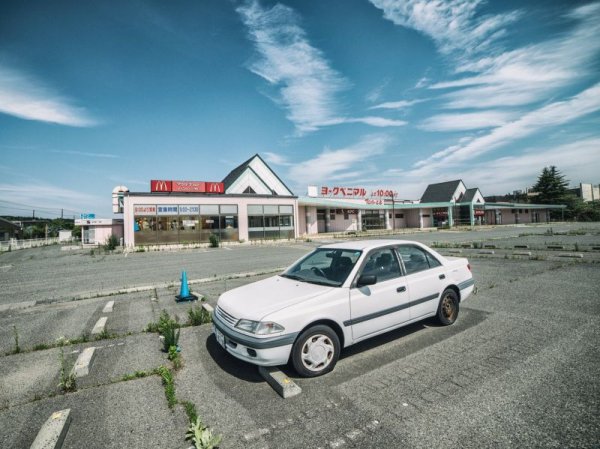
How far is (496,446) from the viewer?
2.33 metres

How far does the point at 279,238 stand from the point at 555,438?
28.4 meters

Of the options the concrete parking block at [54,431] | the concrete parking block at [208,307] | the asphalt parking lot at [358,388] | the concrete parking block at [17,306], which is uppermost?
the concrete parking block at [208,307]

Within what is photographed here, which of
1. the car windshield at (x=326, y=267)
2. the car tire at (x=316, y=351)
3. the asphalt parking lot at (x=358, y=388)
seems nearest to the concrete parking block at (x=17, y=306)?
the asphalt parking lot at (x=358, y=388)

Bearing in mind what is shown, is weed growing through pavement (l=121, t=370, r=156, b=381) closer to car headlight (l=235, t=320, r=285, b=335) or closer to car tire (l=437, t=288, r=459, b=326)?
car headlight (l=235, t=320, r=285, b=335)

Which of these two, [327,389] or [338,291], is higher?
[338,291]

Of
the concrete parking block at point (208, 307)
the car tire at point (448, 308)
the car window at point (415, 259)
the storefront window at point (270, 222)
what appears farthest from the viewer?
the storefront window at point (270, 222)

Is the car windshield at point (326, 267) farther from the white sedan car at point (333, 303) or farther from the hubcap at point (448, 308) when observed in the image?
the hubcap at point (448, 308)

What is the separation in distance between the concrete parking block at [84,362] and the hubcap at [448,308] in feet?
18.2

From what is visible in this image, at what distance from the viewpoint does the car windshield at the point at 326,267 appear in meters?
4.12

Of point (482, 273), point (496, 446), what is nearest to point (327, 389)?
point (496, 446)

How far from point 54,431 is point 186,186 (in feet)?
86.2

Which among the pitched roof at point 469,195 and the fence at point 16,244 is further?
the pitched roof at point 469,195

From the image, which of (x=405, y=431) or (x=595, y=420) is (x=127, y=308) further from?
(x=595, y=420)

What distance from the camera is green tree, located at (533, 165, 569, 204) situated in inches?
2530
